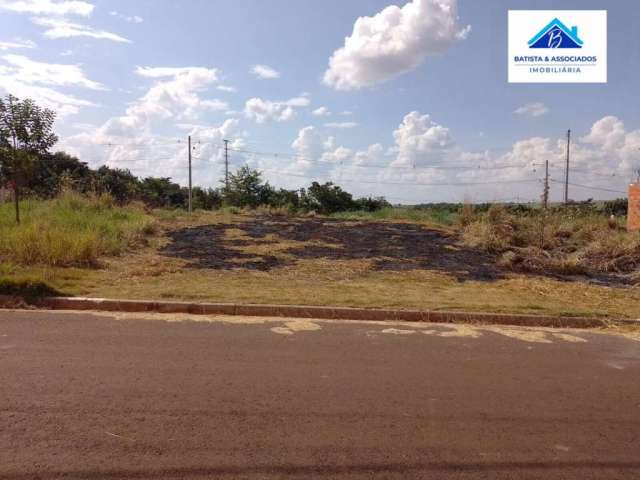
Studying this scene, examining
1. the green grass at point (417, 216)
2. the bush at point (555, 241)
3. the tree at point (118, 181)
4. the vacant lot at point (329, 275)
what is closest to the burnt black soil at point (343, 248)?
the vacant lot at point (329, 275)

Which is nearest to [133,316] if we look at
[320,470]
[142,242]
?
[320,470]

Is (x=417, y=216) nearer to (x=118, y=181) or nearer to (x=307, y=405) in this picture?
(x=307, y=405)

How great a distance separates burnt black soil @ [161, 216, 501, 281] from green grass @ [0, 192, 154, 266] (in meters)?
1.39

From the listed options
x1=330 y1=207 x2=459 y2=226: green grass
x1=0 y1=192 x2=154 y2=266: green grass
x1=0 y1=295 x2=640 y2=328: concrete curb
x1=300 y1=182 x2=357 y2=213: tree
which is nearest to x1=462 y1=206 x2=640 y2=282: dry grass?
x1=330 y1=207 x2=459 y2=226: green grass

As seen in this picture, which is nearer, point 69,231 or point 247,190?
point 69,231

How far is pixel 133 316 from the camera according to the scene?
287 inches

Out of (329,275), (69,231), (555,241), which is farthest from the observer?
(555,241)

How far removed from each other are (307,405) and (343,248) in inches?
453

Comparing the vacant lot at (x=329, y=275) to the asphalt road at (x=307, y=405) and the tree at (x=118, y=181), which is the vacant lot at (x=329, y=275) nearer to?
the asphalt road at (x=307, y=405)

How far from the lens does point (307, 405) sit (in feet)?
13.3

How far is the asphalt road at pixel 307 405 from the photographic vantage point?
3.17m

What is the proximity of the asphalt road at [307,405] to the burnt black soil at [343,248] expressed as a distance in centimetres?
613

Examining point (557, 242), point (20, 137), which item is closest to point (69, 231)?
point (20, 137)

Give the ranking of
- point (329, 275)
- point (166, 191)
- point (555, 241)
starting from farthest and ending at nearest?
point (166, 191), point (555, 241), point (329, 275)
